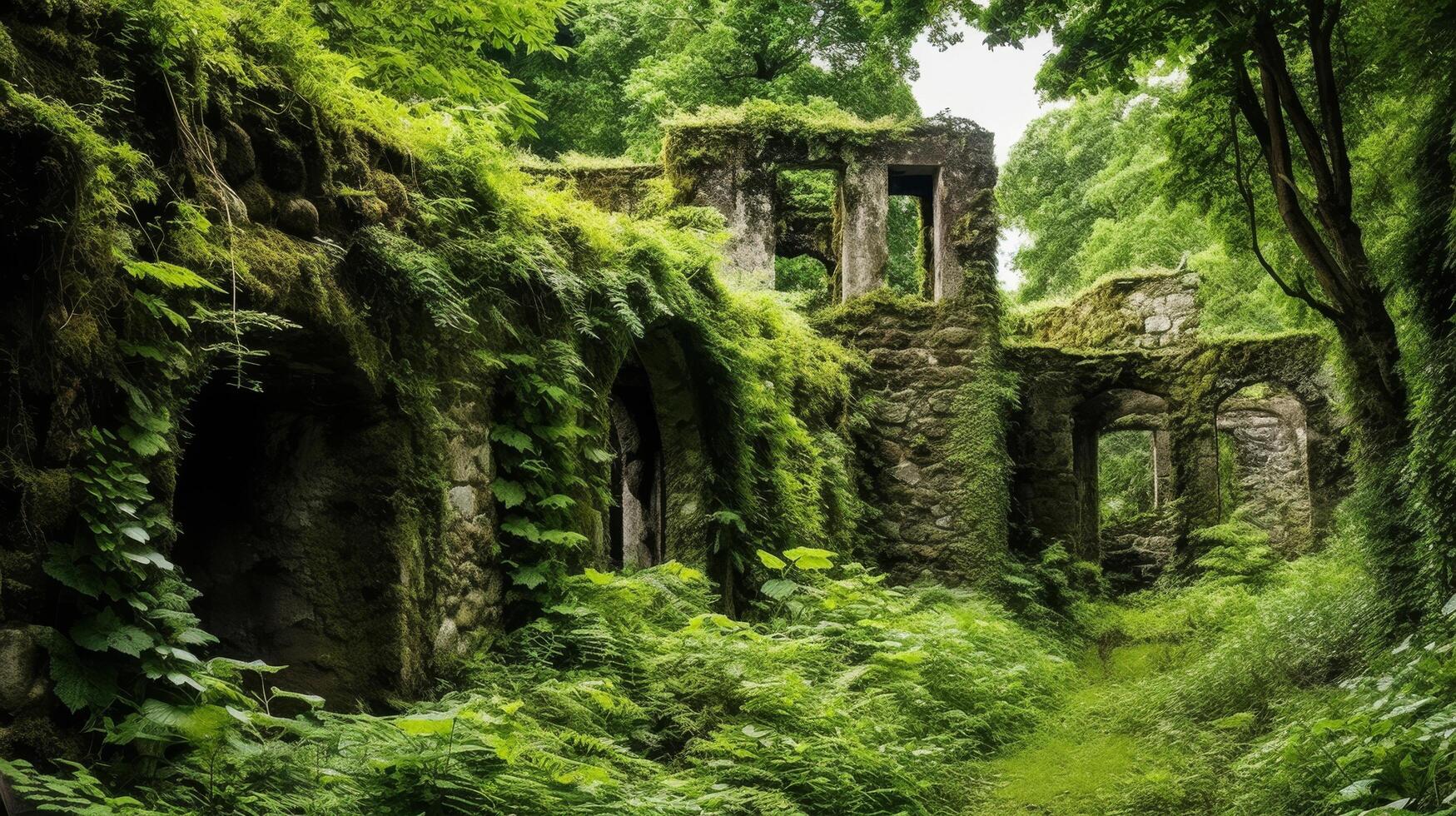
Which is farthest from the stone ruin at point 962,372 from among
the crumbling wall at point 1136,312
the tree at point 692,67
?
the tree at point 692,67

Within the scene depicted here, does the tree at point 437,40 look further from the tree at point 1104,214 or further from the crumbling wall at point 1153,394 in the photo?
the tree at point 1104,214

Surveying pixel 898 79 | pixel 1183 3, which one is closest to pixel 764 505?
pixel 1183 3

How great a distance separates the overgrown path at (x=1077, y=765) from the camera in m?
6.18

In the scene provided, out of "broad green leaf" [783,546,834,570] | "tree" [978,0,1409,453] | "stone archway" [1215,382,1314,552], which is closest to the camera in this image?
"tree" [978,0,1409,453]

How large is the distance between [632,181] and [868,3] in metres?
6.58

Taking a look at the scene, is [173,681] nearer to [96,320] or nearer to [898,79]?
[96,320]

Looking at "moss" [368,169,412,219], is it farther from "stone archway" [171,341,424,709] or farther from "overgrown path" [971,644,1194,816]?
"overgrown path" [971,644,1194,816]

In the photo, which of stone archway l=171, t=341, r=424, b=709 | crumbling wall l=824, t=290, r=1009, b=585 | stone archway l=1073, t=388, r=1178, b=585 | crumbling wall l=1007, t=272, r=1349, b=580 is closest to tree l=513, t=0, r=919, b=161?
crumbling wall l=1007, t=272, r=1349, b=580

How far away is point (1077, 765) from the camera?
6883 mm

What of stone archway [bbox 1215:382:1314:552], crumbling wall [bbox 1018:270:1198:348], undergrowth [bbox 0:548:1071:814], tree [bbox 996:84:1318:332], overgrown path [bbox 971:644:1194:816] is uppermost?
tree [bbox 996:84:1318:332]

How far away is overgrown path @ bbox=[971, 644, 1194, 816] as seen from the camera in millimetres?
6184

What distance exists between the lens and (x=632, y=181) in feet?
49.0

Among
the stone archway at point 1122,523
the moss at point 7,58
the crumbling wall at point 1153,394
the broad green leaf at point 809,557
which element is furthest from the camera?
the stone archway at point 1122,523

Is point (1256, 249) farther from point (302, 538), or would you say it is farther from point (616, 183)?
point (616, 183)
